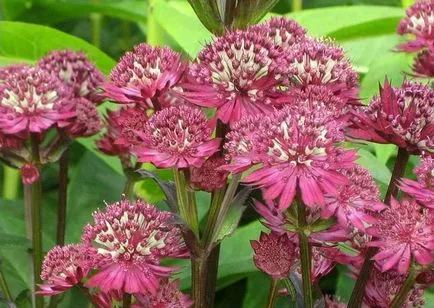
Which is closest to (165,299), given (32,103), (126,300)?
(126,300)

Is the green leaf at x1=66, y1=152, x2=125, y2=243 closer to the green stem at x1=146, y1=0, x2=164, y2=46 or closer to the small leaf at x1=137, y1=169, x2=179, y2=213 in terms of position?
the green stem at x1=146, y1=0, x2=164, y2=46

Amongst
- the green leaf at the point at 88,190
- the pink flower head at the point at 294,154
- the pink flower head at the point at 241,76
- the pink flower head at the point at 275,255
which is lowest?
the green leaf at the point at 88,190

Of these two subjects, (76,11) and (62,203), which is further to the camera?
(76,11)

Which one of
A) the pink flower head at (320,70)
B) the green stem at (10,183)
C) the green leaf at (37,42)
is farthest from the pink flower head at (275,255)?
the green stem at (10,183)

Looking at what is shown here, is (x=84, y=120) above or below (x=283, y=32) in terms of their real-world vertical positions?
below

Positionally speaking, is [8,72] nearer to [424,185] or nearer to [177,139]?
[177,139]

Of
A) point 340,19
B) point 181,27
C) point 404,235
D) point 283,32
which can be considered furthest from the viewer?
point 340,19

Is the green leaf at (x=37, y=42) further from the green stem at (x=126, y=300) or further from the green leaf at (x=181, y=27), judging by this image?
the green stem at (x=126, y=300)
